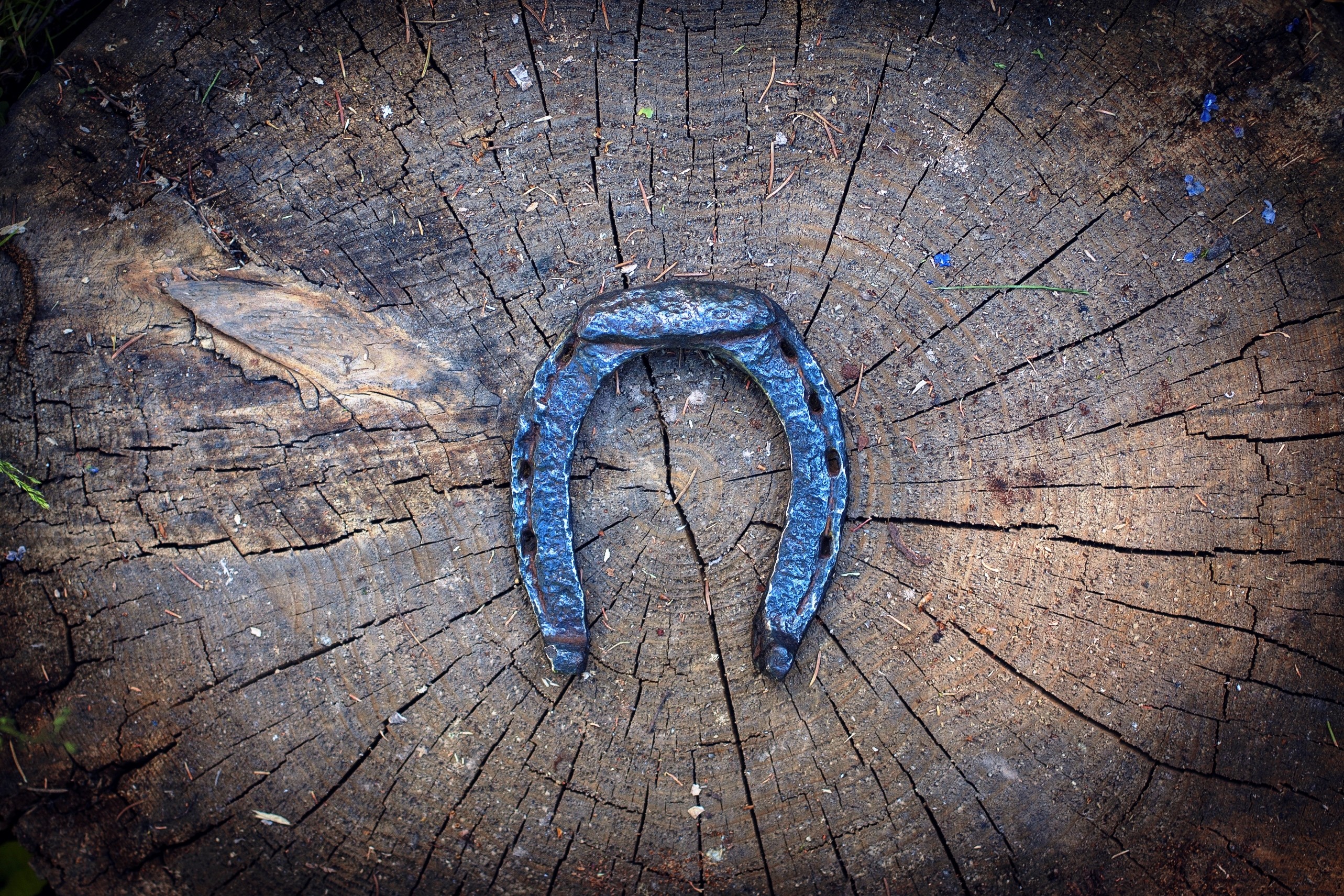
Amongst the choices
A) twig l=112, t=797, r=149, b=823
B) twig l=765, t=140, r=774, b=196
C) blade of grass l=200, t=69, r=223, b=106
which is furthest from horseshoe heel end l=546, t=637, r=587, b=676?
blade of grass l=200, t=69, r=223, b=106

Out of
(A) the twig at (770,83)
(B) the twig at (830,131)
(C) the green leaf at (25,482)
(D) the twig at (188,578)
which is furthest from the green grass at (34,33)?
(B) the twig at (830,131)

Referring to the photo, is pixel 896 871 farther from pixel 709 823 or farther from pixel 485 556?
pixel 485 556

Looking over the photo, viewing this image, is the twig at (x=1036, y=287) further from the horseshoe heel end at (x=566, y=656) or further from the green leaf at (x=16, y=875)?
the green leaf at (x=16, y=875)

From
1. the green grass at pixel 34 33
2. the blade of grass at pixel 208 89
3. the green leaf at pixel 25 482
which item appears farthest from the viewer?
the green grass at pixel 34 33

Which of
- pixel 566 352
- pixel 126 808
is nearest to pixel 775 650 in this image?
pixel 566 352

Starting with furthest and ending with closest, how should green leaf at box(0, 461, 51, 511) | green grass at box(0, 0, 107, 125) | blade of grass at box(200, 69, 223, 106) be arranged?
green grass at box(0, 0, 107, 125) → blade of grass at box(200, 69, 223, 106) → green leaf at box(0, 461, 51, 511)

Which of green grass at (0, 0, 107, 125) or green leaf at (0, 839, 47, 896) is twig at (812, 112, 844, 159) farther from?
green leaf at (0, 839, 47, 896)
